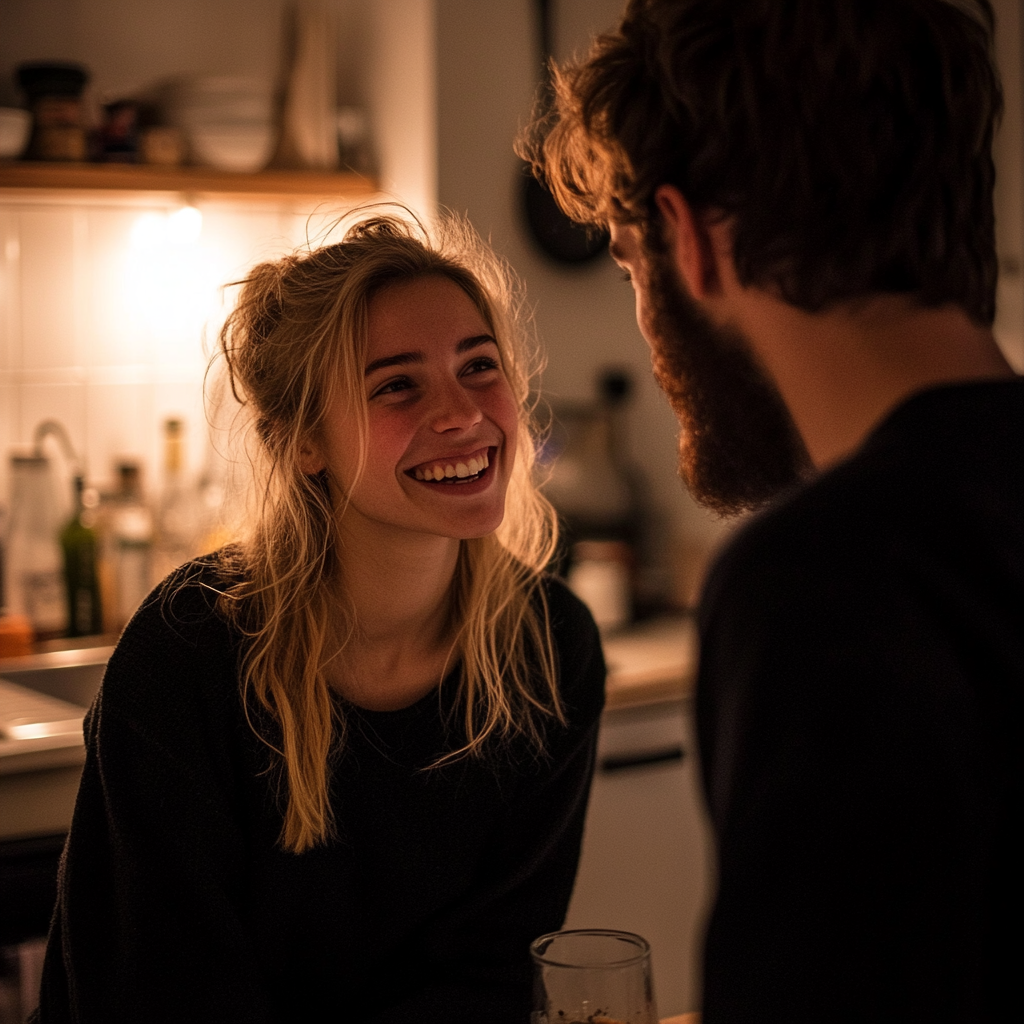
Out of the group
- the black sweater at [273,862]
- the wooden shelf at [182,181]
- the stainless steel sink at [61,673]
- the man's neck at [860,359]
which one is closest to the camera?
the man's neck at [860,359]

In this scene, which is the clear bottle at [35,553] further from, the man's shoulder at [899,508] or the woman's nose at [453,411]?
the man's shoulder at [899,508]

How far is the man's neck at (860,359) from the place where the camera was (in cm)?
67

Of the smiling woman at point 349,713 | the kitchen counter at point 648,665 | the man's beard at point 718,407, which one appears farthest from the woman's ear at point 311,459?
the kitchen counter at point 648,665

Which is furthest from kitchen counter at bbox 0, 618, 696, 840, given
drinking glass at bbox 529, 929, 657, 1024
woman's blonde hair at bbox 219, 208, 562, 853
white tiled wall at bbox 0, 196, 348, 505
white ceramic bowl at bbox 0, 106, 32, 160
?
drinking glass at bbox 529, 929, 657, 1024

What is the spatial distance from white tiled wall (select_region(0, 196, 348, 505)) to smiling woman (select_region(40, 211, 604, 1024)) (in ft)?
3.88

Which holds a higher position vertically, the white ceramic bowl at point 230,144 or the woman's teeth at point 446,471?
the white ceramic bowl at point 230,144

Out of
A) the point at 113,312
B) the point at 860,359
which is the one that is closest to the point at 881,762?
the point at 860,359

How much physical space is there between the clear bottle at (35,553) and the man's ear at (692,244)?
1.84 metres

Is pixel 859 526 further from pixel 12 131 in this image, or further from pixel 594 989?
pixel 12 131

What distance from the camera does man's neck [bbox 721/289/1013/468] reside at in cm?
67

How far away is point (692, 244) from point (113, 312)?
1977 mm

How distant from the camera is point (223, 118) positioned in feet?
7.84

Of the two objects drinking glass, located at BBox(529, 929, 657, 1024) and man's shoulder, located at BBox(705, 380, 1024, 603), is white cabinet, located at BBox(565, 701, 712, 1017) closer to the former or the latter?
drinking glass, located at BBox(529, 929, 657, 1024)

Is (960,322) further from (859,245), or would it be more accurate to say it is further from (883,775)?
(883,775)
